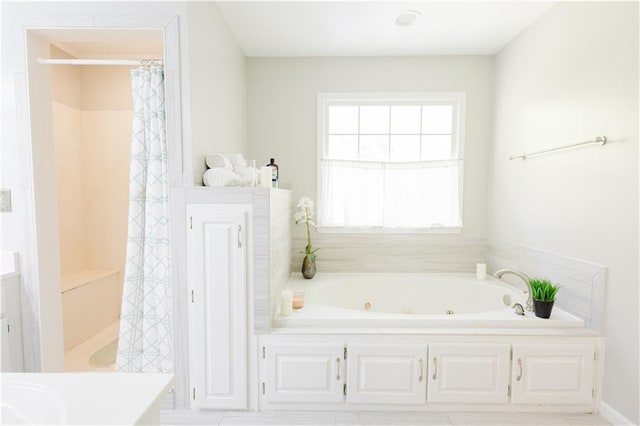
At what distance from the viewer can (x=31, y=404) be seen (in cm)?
73

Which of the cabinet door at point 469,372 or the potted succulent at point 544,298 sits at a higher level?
the potted succulent at point 544,298

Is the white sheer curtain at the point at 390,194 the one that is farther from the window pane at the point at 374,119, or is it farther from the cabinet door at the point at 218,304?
the cabinet door at the point at 218,304

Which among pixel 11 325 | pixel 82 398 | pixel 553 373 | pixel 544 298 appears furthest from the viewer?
pixel 544 298

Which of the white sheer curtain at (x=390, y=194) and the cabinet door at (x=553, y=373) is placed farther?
the white sheer curtain at (x=390, y=194)

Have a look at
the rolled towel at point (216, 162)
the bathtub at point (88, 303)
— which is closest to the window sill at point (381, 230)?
the rolled towel at point (216, 162)

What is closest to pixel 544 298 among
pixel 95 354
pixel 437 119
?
pixel 437 119

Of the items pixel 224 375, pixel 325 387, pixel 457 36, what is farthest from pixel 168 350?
pixel 457 36

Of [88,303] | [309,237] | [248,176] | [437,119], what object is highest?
[437,119]

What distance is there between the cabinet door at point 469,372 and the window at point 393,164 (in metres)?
1.24

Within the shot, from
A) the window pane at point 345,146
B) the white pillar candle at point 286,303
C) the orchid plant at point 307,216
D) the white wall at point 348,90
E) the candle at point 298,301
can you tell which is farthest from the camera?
the window pane at point 345,146

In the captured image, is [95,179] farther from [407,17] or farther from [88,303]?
[407,17]

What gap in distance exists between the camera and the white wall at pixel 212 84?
6.03 ft

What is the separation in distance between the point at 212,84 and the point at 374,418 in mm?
2272

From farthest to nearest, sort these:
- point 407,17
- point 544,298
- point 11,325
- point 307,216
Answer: point 307,216, point 407,17, point 544,298, point 11,325
